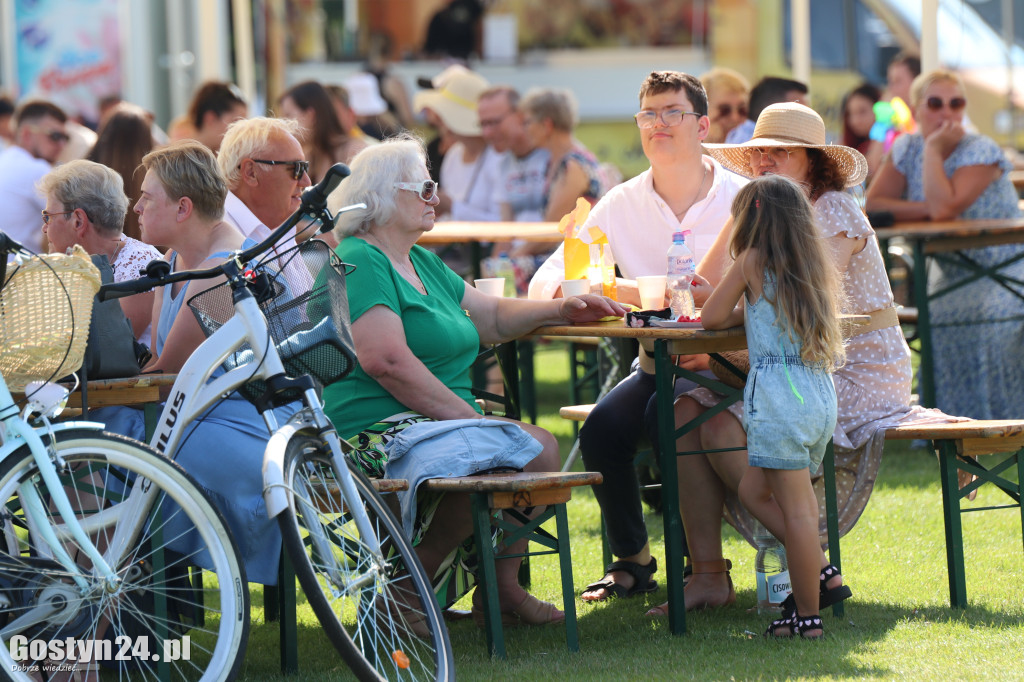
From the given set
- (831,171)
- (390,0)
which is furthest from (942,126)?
(390,0)

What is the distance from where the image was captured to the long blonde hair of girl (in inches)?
134

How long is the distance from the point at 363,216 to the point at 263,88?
8447mm

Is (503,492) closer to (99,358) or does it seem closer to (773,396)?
(773,396)

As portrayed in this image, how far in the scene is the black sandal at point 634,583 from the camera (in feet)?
13.7

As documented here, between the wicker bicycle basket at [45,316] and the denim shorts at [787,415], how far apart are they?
1.68 metres

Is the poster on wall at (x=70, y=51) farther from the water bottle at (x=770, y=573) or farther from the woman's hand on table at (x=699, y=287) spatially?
the water bottle at (x=770, y=573)

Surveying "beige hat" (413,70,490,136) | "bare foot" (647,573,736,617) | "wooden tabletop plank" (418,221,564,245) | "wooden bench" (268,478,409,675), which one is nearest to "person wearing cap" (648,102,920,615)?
"bare foot" (647,573,736,617)

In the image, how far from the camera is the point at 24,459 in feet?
8.92

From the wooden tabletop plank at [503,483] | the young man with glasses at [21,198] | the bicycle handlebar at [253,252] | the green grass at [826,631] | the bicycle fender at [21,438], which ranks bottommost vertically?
the green grass at [826,631]

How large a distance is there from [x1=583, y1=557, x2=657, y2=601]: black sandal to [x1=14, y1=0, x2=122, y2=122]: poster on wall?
28.1 feet

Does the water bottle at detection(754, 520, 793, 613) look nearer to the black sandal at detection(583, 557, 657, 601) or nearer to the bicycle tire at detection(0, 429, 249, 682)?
the black sandal at detection(583, 557, 657, 601)

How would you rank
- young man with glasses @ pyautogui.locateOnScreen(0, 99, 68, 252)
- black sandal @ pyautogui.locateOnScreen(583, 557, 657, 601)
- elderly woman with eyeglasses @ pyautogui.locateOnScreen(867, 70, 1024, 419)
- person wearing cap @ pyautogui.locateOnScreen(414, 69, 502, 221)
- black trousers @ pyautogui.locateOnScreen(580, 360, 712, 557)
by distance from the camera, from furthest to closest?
person wearing cap @ pyautogui.locateOnScreen(414, 69, 502, 221), young man with glasses @ pyautogui.locateOnScreen(0, 99, 68, 252), elderly woman with eyeglasses @ pyautogui.locateOnScreen(867, 70, 1024, 419), black sandal @ pyautogui.locateOnScreen(583, 557, 657, 601), black trousers @ pyautogui.locateOnScreen(580, 360, 712, 557)

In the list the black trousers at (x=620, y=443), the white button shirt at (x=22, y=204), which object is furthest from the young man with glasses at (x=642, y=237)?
the white button shirt at (x=22, y=204)

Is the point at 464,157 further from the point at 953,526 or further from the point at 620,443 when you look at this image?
the point at 953,526
